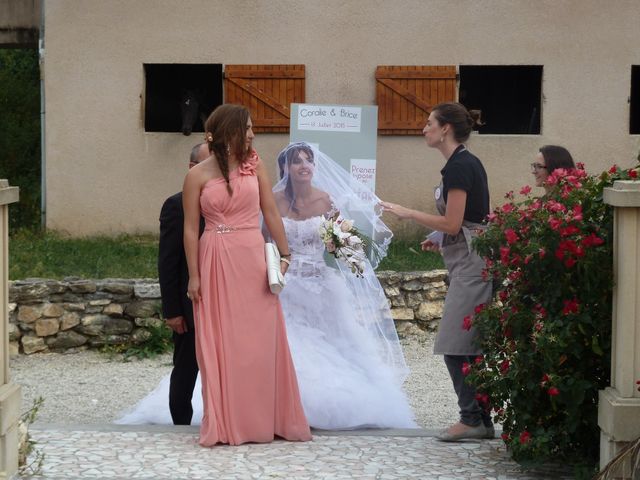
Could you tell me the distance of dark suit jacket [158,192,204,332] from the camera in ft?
21.5

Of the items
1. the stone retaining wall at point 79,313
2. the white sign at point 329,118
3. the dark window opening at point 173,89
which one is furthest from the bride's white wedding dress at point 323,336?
the dark window opening at point 173,89

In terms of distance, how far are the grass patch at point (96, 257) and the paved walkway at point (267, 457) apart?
5.18 m

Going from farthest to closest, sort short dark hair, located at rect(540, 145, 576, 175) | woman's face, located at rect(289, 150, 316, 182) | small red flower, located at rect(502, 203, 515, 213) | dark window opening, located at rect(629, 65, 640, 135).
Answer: dark window opening, located at rect(629, 65, 640, 135) → woman's face, located at rect(289, 150, 316, 182) → short dark hair, located at rect(540, 145, 576, 175) → small red flower, located at rect(502, 203, 515, 213)

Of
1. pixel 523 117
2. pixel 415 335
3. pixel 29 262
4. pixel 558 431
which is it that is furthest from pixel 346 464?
pixel 523 117

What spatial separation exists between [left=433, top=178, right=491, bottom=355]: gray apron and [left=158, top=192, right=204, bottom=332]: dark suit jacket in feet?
5.04

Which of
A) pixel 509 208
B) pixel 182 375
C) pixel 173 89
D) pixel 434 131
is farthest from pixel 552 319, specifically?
pixel 173 89

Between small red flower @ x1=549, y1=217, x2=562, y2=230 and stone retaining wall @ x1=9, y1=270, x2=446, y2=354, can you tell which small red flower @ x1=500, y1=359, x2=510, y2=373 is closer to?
small red flower @ x1=549, y1=217, x2=562, y2=230

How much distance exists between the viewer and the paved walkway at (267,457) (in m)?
5.37

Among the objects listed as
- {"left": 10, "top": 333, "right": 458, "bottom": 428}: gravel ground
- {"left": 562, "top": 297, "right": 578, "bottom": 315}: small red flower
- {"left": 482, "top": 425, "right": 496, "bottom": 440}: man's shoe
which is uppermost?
{"left": 562, "top": 297, "right": 578, "bottom": 315}: small red flower

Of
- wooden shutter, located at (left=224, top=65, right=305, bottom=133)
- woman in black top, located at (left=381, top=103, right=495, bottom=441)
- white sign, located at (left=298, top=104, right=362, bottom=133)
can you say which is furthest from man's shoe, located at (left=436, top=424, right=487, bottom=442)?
wooden shutter, located at (left=224, top=65, right=305, bottom=133)

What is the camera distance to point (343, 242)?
22.4 feet

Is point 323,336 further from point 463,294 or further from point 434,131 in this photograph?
point 434,131

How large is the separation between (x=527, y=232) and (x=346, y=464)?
1.46 m

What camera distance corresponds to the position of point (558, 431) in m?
5.37
